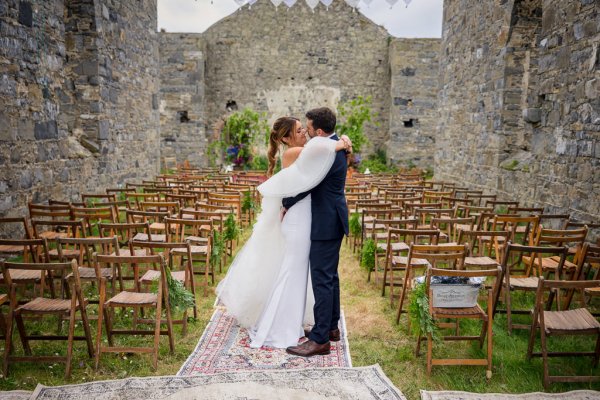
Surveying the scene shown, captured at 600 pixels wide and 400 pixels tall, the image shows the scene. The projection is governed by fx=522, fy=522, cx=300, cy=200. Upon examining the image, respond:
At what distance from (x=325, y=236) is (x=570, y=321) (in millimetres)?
1809

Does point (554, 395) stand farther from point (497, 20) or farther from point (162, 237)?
point (497, 20)

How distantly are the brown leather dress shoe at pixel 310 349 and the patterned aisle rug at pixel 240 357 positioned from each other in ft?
0.10

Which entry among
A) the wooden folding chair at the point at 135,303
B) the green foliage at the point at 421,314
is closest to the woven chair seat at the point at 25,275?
the wooden folding chair at the point at 135,303

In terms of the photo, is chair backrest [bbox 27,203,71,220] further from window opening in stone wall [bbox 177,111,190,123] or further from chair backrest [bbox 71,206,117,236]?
window opening in stone wall [bbox 177,111,190,123]

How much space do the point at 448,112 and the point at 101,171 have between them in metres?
8.62

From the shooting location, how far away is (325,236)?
3.90 meters

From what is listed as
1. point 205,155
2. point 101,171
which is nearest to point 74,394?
point 101,171

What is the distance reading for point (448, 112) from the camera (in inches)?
535

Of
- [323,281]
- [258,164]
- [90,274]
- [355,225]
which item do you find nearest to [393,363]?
[323,281]

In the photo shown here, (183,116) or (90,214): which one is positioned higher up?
(183,116)

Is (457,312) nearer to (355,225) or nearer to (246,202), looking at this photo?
(355,225)

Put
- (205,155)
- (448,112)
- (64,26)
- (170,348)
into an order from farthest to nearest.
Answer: (205,155), (448,112), (64,26), (170,348)

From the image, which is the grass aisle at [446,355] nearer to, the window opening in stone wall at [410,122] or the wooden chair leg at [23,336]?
the wooden chair leg at [23,336]

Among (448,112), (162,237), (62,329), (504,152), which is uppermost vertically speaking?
(448,112)
